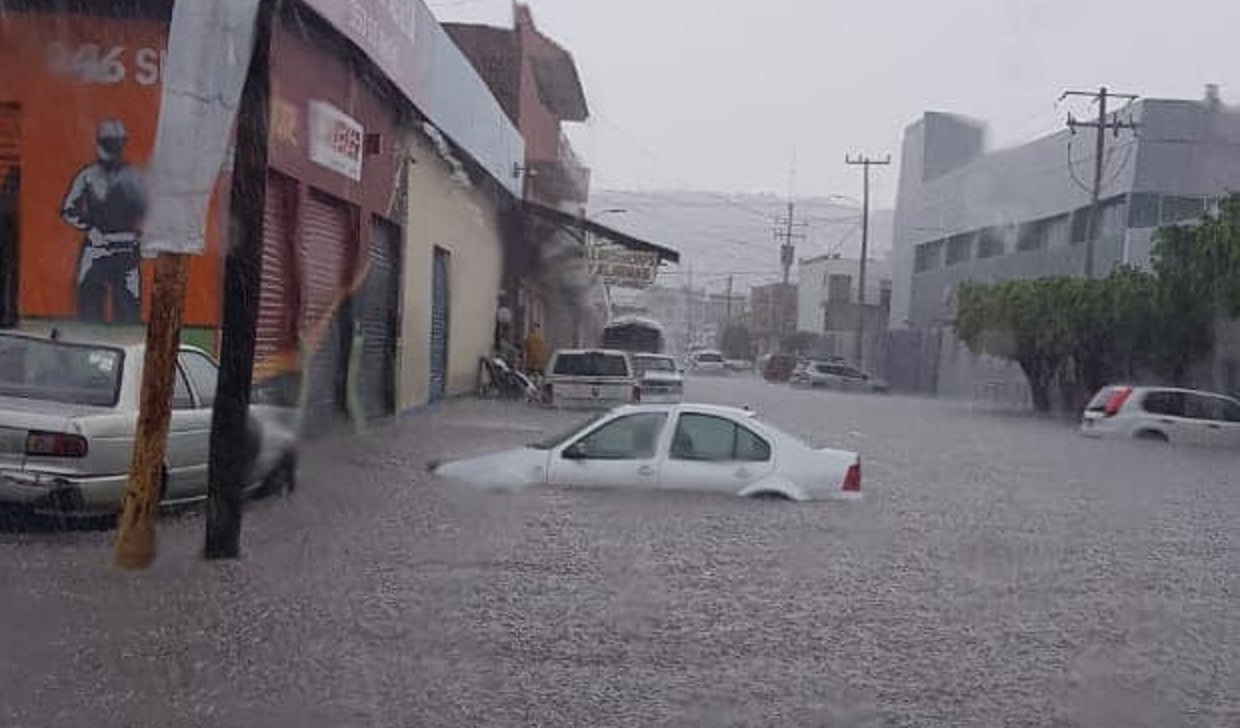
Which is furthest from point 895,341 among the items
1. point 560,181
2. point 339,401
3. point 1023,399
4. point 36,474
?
point 36,474

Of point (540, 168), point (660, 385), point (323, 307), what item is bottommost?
point (660, 385)

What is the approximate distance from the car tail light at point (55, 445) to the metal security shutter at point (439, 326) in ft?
56.0

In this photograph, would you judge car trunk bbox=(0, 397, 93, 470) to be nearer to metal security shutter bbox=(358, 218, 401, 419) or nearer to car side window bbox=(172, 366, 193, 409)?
car side window bbox=(172, 366, 193, 409)

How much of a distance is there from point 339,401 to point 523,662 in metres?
13.7

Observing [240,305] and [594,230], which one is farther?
[594,230]

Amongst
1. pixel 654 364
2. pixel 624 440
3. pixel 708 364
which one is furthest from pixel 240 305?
pixel 708 364

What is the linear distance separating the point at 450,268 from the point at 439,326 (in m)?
1.30

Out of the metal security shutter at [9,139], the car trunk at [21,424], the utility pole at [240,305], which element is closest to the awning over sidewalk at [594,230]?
the metal security shutter at [9,139]

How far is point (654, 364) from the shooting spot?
112ft

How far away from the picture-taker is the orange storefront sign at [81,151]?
47.6ft

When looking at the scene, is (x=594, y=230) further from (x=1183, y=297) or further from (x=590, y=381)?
(x=1183, y=297)

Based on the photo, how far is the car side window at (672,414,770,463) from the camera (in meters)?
12.1

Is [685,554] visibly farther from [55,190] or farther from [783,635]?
[55,190]

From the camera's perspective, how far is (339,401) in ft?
67.1
